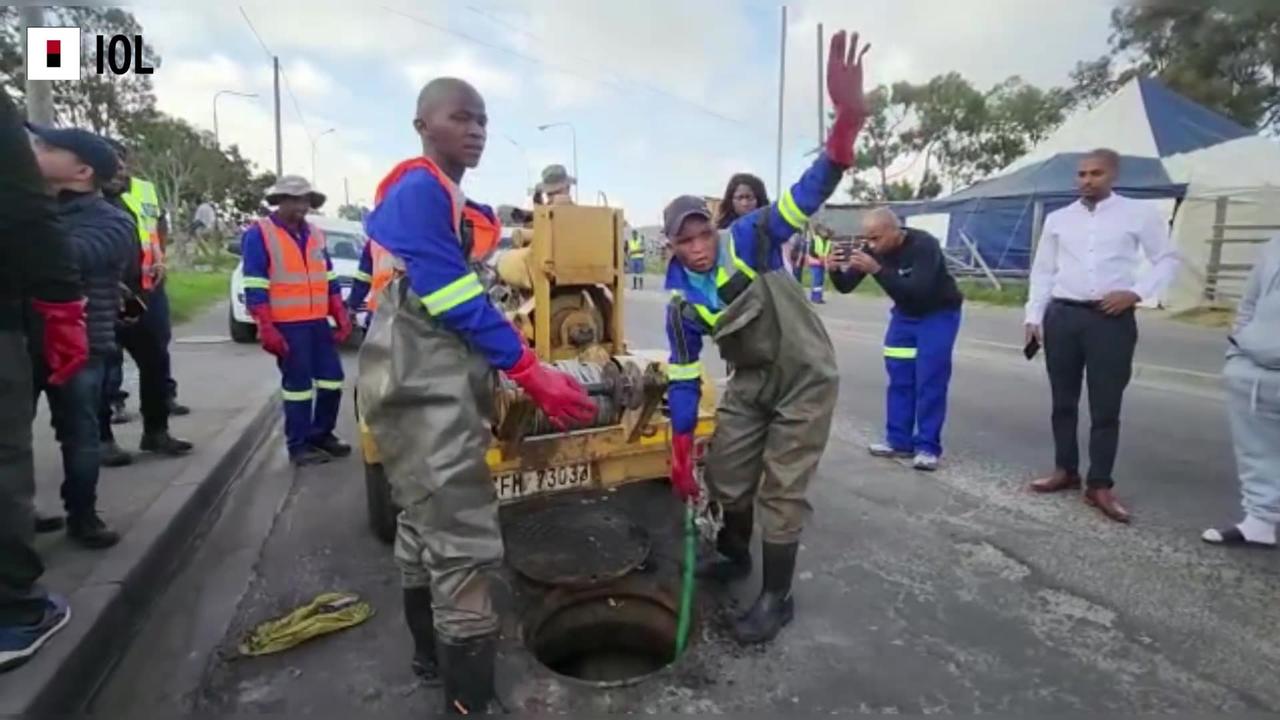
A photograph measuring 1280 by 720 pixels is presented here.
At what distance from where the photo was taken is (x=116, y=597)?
2975 millimetres

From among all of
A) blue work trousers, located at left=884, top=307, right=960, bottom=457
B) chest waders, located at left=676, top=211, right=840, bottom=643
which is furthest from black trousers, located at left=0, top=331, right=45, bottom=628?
blue work trousers, located at left=884, top=307, right=960, bottom=457

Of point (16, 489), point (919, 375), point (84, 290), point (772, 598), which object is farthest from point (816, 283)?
point (16, 489)

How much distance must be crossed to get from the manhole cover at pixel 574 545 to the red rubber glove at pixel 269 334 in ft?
7.17

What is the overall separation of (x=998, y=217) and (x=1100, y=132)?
2.82 metres

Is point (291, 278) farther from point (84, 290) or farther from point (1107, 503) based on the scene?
point (1107, 503)

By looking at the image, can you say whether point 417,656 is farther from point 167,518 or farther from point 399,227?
point 167,518

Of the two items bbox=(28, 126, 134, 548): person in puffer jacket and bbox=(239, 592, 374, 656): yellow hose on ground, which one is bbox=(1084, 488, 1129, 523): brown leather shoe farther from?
bbox=(28, 126, 134, 548): person in puffer jacket

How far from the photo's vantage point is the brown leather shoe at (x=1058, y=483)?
183 inches

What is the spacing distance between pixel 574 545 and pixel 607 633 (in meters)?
0.55

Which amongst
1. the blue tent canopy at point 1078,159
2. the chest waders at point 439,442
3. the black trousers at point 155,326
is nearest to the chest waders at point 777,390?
the chest waders at point 439,442

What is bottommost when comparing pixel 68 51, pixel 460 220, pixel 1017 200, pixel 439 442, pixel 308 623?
pixel 308 623

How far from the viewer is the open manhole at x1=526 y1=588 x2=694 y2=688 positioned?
3162mm

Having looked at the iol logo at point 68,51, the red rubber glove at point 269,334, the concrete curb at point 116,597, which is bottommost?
the concrete curb at point 116,597

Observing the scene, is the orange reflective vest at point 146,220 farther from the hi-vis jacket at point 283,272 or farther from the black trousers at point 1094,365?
the black trousers at point 1094,365
